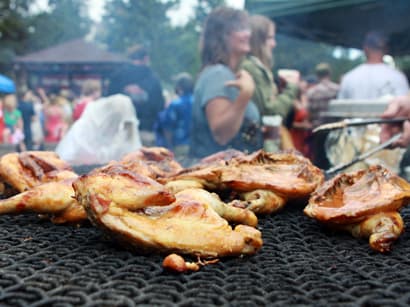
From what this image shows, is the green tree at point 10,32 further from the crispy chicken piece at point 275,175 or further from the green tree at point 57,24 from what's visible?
the crispy chicken piece at point 275,175

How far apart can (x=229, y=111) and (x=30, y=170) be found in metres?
→ 2.10

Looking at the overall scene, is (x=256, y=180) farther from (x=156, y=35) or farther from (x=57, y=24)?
(x=156, y=35)

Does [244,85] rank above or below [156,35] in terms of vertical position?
below

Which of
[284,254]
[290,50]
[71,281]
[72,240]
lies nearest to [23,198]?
[72,240]

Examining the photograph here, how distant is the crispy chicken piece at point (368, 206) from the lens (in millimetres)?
1886

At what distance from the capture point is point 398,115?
3428 millimetres

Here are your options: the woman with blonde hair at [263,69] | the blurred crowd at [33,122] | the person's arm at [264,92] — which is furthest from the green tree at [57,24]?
the person's arm at [264,92]

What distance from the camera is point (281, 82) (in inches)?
224

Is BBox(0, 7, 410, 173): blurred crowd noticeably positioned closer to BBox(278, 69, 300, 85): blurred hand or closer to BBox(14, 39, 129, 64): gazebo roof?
BBox(278, 69, 300, 85): blurred hand

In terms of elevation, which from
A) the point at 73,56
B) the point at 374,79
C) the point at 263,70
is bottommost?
the point at 374,79

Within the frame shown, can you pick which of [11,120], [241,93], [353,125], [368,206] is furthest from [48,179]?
[11,120]

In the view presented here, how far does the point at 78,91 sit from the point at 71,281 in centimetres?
2463

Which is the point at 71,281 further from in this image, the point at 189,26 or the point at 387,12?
the point at 189,26

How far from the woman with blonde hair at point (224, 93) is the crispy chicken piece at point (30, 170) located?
6.10 ft
